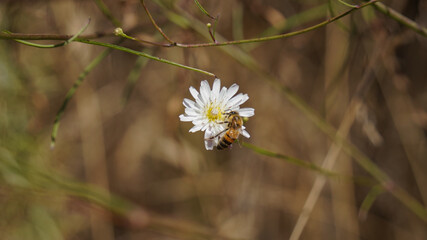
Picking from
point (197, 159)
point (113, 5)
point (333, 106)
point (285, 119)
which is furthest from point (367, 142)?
point (113, 5)

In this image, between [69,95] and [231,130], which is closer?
[231,130]

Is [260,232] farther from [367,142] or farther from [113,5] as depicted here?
[113,5]

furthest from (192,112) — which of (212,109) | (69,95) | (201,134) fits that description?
(201,134)

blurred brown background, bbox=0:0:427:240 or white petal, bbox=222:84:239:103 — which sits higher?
blurred brown background, bbox=0:0:427:240

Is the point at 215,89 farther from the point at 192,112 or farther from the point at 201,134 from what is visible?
the point at 201,134

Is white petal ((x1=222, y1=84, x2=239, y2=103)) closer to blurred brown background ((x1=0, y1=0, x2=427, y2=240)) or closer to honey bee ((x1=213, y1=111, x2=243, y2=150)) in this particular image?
honey bee ((x1=213, y1=111, x2=243, y2=150))

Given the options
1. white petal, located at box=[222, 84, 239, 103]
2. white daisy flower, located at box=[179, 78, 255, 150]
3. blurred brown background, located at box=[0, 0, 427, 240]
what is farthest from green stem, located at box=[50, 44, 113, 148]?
blurred brown background, located at box=[0, 0, 427, 240]

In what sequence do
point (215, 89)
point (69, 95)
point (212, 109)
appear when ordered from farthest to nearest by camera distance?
point (69, 95), point (212, 109), point (215, 89)
